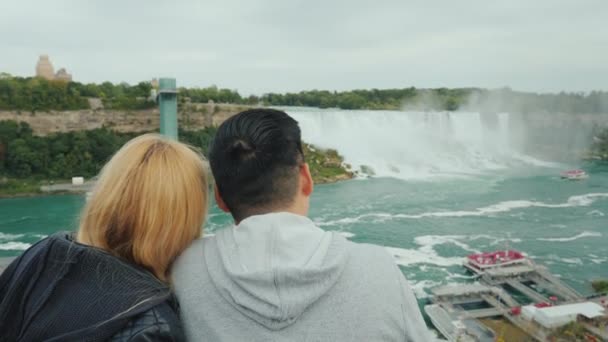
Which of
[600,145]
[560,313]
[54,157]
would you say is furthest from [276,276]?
[600,145]

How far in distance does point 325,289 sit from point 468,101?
31.3 metres

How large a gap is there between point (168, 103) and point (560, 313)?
1407cm

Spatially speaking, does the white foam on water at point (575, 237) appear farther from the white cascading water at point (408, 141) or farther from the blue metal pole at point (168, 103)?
the blue metal pole at point (168, 103)

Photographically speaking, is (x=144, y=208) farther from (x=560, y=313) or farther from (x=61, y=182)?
(x=61, y=182)

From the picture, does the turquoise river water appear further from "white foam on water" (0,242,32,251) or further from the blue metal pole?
the blue metal pole

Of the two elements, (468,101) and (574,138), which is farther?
(468,101)

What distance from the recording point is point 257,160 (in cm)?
67

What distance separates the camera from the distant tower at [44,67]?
2719 cm

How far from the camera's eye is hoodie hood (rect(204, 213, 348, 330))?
0.57 meters

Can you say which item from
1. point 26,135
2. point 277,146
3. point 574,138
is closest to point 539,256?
point 277,146

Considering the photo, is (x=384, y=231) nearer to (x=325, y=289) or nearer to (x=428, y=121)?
(x=325, y=289)

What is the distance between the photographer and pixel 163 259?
679mm

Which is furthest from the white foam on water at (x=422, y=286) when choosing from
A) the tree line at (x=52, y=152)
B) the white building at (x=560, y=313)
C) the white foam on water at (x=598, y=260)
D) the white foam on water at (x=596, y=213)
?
the tree line at (x=52, y=152)

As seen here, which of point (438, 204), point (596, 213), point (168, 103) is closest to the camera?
point (596, 213)
